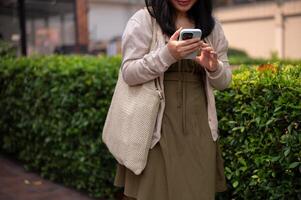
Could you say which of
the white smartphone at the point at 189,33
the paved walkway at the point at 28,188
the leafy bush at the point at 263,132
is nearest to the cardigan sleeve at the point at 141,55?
the white smartphone at the point at 189,33

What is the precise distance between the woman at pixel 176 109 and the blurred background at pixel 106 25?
571 cm

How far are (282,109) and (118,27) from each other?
2677 centimetres

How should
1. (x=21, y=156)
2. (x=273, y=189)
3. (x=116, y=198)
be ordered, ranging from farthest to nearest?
(x=21, y=156) → (x=116, y=198) → (x=273, y=189)

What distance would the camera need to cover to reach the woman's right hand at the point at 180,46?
7.44 ft

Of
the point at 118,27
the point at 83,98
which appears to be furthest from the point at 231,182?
the point at 118,27

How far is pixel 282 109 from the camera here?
9.41ft

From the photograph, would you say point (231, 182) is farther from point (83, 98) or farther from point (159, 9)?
point (83, 98)

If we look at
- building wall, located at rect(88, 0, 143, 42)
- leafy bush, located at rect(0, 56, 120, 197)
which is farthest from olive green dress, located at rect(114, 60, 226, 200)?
building wall, located at rect(88, 0, 143, 42)

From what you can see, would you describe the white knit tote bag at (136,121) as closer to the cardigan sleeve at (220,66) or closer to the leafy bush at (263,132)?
the cardigan sleeve at (220,66)

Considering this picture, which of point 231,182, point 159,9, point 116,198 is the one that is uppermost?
point 159,9

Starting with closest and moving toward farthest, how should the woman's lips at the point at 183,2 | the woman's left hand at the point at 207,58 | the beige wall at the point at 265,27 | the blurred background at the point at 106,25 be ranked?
the woman's left hand at the point at 207,58 → the woman's lips at the point at 183,2 → the blurred background at the point at 106,25 → the beige wall at the point at 265,27

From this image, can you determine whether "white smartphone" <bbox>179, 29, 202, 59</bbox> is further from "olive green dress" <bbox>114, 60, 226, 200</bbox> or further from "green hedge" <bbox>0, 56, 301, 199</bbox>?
"green hedge" <bbox>0, 56, 301, 199</bbox>

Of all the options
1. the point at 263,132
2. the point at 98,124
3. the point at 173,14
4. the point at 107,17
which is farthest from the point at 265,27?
the point at 173,14

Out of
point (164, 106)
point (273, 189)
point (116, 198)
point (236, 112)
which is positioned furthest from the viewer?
point (116, 198)
